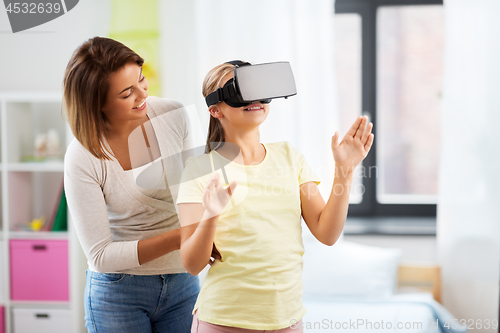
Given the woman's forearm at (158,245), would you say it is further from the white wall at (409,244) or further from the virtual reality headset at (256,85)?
the white wall at (409,244)

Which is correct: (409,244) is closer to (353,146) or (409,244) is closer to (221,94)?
(353,146)

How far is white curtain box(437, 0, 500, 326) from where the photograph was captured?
200 cm

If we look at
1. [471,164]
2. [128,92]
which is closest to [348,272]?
[471,164]

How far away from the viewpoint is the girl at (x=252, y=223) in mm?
846

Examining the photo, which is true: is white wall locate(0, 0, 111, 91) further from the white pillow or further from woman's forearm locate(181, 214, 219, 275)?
woman's forearm locate(181, 214, 219, 275)

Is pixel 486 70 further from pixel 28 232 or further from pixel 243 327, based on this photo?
pixel 28 232

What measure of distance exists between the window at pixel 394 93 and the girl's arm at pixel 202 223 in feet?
5.24

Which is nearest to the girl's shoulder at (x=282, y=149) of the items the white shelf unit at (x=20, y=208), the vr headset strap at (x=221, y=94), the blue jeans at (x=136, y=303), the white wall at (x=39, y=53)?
the vr headset strap at (x=221, y=94)

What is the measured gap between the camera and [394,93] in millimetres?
2424

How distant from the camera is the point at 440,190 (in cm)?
210

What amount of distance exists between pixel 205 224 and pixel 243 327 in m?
0.24

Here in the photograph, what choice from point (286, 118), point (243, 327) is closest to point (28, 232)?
point (286, 118)

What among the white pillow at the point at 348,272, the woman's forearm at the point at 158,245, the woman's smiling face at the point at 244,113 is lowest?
the white pillow at the point at 348,272

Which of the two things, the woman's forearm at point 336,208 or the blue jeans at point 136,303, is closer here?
the woman's forearm at point 336,208
